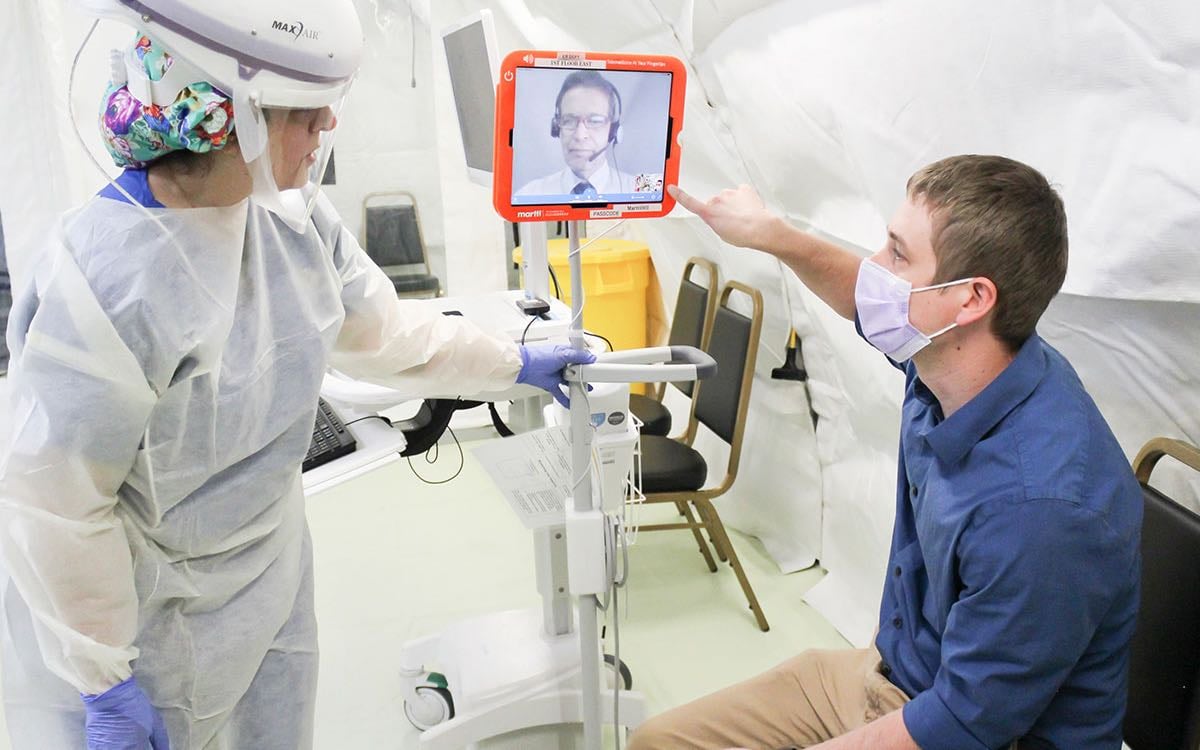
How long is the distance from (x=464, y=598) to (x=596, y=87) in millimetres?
1733

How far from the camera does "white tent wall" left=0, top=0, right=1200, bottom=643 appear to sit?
1.15 meters

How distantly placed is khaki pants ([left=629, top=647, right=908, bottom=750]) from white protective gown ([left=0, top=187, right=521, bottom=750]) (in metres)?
0.56

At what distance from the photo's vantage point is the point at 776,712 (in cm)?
138

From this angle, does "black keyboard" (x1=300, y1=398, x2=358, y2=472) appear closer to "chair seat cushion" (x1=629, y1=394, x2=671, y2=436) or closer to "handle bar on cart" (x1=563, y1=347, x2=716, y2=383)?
"handle bar on cart" (x1=563, y1=347, x2=716, y2=383)

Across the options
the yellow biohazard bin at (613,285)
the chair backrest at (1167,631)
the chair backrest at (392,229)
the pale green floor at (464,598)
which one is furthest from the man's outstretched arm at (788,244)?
the chair backrest at (392,229)

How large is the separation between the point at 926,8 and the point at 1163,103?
0.44 meters

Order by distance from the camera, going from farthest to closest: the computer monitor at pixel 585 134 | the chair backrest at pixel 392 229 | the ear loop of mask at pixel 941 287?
the chair backrest at pixel 392 229, the computer monitor at pixel 585 134, the ear loop of mask at pixel 941 287

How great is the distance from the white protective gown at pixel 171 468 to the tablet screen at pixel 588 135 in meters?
0.33

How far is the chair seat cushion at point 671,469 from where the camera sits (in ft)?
7.73

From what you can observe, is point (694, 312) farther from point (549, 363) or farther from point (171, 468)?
point (171, 468)

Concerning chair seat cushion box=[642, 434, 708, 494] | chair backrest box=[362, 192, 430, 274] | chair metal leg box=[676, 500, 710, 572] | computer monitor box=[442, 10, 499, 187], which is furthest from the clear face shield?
chair backrest box=[362, 192, 430, 274]

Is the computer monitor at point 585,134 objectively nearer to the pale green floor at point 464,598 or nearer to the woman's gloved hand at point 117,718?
the woman's gloved hand at point 117,718

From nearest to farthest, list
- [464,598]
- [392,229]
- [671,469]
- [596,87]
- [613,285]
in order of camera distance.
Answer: [596,87] → [671,469] → [464,598] → [613,285] → [392,229]

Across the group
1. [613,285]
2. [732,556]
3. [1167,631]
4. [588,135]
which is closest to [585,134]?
[588,135]
